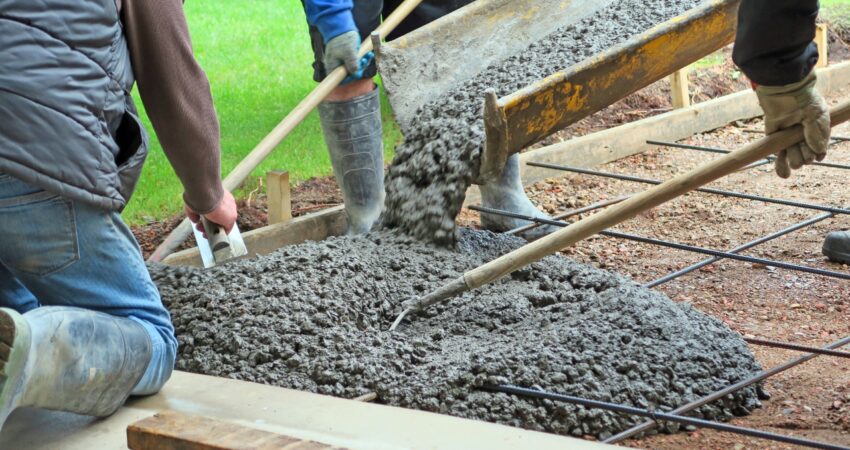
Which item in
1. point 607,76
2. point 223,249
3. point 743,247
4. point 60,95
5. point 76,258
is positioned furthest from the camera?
point 743,247

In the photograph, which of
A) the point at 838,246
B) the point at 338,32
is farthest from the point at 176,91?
the point at 838,246

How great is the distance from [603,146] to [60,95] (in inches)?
138

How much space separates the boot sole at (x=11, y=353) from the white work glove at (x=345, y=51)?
7.04 ft

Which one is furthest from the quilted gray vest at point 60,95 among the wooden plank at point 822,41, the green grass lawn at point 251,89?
the wooden plank at point 822,41

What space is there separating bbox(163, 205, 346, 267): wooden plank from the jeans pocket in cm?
149

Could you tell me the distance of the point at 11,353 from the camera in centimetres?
188

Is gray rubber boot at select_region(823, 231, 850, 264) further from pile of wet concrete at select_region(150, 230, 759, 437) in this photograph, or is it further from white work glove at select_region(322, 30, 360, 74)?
white work glove at select_region(322, 30, 360, 74)

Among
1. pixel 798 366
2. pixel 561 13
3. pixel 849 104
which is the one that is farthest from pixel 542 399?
pixel 561 13

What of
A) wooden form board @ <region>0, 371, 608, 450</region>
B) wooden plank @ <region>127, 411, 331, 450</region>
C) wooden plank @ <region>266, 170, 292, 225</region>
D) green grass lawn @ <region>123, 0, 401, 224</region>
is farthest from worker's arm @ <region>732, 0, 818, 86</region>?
green grass lawn @ <region>123, 0, 401, 224</region>

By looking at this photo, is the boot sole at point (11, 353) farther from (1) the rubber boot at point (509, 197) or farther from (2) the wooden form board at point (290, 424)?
(1) the rubber boot at point (509, 197)

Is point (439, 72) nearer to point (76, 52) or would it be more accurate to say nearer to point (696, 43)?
point (696, 43)

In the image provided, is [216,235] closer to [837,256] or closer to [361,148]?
[361,148]

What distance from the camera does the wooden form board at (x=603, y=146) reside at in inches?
157

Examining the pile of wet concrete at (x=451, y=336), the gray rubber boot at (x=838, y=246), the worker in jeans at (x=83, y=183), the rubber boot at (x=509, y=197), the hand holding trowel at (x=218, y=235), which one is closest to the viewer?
the worker in jeans at (x=83, y=183)
